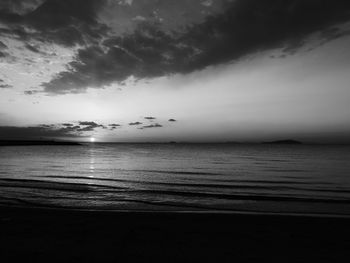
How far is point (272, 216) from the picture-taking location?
13305 mm

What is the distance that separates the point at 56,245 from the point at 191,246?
14.1ft

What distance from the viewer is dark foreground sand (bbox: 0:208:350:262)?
26.2 feet

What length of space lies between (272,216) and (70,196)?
14.4m

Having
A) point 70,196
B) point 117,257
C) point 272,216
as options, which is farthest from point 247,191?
point 117,257

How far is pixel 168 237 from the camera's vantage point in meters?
9.86

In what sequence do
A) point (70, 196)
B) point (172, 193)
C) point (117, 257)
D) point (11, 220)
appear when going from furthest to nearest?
point (172, 193), point (70, 196), point (11, 220), point (117, 257)

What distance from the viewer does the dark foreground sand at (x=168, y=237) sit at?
800 centimetres

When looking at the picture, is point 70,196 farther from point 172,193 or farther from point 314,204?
point 314,204

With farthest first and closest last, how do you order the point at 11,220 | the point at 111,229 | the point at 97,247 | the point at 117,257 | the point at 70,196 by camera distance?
1. the point at 70,196
2. the point at 11,220
3. the point at 111,229
4. the point at 97,247
5. the point at 117,257

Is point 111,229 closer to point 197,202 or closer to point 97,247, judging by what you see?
point 97,247

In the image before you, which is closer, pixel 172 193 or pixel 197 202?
pixel 197 202

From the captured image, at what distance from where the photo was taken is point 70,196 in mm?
20578

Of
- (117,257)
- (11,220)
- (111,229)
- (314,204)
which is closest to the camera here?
(117,257)

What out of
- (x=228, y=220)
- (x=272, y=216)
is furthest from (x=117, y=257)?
(x=272, y=216)
